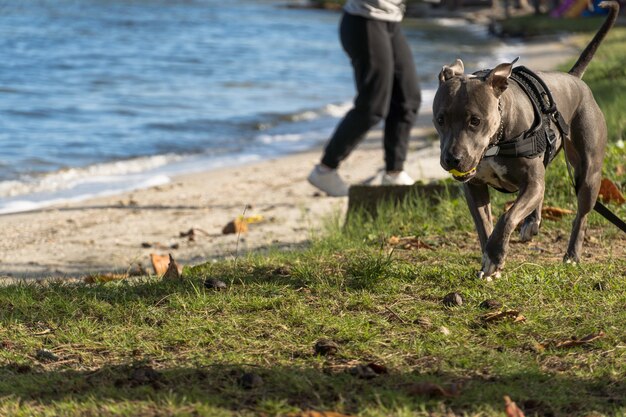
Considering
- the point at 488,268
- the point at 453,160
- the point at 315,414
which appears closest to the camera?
the point at 315,414

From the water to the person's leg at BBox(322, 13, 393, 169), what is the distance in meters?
3.39

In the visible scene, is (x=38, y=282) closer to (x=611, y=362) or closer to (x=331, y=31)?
(x=611, y=362)

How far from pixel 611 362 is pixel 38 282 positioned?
3155mm

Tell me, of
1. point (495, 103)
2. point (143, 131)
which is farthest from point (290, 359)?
point (143, 131)

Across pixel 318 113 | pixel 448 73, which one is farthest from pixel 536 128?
pixel 318 113

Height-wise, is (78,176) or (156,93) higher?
(78,176)

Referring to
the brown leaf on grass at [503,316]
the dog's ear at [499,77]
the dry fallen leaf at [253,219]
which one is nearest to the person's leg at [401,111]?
the dry fallen leaf at [253,219]

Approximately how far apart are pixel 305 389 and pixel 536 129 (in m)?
1.95

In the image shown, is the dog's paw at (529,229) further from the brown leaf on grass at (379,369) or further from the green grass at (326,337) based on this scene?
the brown leaf on grass at (379,369)

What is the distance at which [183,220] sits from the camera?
9203 mm

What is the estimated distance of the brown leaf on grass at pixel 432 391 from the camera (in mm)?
3887

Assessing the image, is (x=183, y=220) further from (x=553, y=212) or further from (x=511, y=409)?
(x=511, y=409)

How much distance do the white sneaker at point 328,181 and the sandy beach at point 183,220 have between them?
0.33ft

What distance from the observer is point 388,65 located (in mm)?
8414
